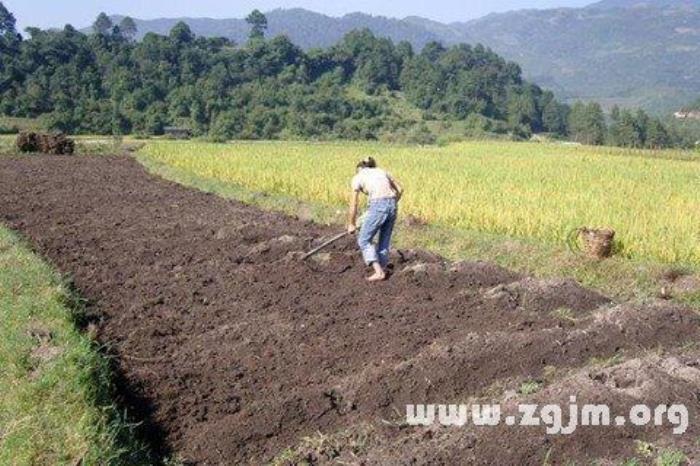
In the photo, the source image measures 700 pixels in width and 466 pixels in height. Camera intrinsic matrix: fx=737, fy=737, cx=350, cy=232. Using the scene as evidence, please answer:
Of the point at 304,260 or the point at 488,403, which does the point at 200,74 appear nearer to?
the point at 304,260

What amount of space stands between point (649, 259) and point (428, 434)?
6480 millimetres

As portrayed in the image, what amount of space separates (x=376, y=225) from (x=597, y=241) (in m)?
3.33

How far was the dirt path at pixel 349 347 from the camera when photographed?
17.9ft

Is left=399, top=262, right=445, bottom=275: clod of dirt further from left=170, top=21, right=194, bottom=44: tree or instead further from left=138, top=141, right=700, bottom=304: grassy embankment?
left=170, top=21, right=194, bottom=44: tree

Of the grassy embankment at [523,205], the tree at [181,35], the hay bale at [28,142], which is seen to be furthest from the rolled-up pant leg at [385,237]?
the tree at [181,35]

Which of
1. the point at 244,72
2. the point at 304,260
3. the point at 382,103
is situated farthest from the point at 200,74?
the point at 304,260

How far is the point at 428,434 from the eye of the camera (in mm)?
5449

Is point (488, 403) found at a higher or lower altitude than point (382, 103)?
higher

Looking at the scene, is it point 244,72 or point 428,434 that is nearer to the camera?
point 428,434

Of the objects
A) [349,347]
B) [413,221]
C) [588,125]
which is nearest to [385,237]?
[349,347]

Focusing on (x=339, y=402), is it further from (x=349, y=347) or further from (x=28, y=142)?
(x=28, y=142)

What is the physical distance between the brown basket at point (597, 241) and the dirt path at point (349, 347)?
1614 mm

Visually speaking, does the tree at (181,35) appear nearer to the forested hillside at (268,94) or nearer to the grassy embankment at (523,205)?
the forested hillside at (268,94)

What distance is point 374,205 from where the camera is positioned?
925cm
